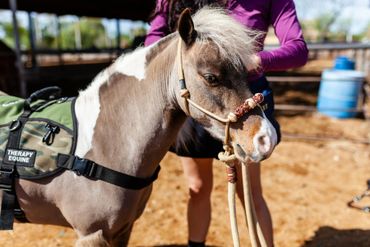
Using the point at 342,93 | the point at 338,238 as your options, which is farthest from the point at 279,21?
the point at 342,93

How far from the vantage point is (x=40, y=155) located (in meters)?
1.64

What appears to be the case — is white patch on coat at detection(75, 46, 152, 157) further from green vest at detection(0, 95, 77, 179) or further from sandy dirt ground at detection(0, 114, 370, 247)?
sandy dirt ground at detection(0, 114, 370, 247)

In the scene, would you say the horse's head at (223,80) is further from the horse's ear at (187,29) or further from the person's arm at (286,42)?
the person's arm at (286,42)

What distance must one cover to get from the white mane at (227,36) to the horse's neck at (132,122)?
0.74 ft

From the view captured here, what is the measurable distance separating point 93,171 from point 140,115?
0.33 m

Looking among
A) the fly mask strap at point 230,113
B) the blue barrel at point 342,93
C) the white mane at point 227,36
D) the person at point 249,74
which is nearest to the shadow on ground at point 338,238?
the person at point 249,74

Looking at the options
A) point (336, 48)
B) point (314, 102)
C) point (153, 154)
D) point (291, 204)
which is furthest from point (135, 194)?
point (314, 102)

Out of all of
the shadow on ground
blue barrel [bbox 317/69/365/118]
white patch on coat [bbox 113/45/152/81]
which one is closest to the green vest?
white patch on coat [bbox 113/45/152/81]

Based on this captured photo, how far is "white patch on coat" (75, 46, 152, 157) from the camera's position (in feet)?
5.45

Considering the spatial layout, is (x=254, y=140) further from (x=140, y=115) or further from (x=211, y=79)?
(x=140, y=115)

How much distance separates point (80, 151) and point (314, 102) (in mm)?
7992

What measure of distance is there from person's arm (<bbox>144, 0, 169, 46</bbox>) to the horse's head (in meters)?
0.52

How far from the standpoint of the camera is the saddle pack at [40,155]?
1622 mm

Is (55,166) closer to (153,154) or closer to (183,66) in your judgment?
(153,154)
